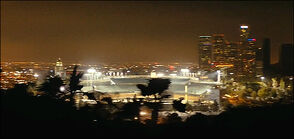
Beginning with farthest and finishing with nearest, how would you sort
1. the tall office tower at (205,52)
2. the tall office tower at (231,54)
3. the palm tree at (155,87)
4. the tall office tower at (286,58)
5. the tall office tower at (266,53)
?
the tall office tower at (205,52)
the tall office tower at (231,54)
the tall office tower at (266,53)
the tall office tower at (286,58)
the palm tree at (155,87)

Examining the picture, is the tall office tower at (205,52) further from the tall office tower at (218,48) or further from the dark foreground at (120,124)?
the dark foreground at (120,124)

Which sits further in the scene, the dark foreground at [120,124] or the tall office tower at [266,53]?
the tall office tower at [266,53]

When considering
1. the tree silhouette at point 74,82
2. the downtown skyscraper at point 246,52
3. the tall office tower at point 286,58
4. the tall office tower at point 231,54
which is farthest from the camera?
the tall office tower at point 231,54

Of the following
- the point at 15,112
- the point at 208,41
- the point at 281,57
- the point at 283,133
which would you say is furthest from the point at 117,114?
the point at 208,41

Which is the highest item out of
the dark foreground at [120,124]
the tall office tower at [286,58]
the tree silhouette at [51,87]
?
the tall office tower at [286,58]

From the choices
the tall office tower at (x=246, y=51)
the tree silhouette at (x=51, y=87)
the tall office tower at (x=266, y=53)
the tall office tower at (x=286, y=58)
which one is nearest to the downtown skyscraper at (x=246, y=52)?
the tall office tower at (x=246, y=51)

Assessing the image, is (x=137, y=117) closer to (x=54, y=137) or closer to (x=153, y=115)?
(x=153, y=115)

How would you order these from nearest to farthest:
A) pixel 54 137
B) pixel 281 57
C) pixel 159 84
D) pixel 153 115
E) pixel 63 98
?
pixel 54 137
pixel 159 84
pixel 153 115
pixel 63 98
pixel 281 57

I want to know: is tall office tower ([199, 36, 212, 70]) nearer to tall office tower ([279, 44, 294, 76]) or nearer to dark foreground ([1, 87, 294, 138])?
tall office tower ([279, 44, 294, 76])
